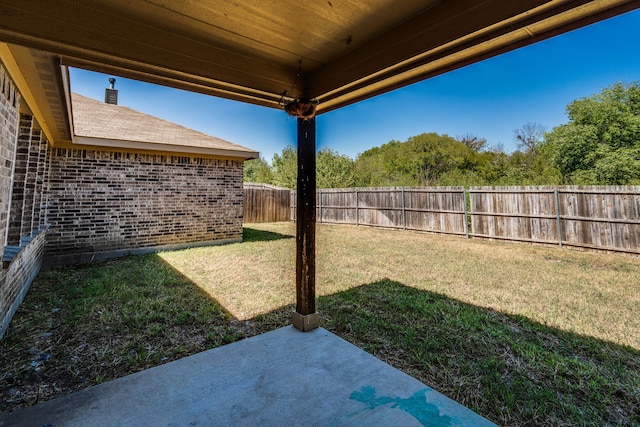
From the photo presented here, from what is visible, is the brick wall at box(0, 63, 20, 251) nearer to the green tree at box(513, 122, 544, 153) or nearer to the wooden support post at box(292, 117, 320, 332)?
the wooden support post at box(292, 117, 320, 332)

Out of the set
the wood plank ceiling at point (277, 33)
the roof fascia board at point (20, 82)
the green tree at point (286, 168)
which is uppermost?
the green tree at point (286, 168)

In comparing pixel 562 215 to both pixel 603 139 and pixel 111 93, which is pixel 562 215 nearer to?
pixel 603 139

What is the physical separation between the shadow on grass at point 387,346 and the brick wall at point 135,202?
2214 millimetres

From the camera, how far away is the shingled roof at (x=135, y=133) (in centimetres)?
608

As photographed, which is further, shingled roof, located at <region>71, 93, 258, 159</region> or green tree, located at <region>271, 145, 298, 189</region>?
green tree, located at <region>271, 145, 298, 189</region>

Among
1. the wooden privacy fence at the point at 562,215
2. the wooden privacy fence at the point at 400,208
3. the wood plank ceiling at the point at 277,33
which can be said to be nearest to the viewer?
the wood plank ceiling at the point at 277,33

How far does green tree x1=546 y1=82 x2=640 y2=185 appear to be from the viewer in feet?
48.5

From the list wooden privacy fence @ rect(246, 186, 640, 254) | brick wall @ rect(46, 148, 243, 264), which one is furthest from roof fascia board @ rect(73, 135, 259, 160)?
wooden privacy fence @ rect(246, 186, 640, 254)

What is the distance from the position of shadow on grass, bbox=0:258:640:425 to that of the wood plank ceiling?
7.42 ft

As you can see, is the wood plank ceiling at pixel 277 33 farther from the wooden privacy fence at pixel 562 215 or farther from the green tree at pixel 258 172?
the green tree at pixel 258 172

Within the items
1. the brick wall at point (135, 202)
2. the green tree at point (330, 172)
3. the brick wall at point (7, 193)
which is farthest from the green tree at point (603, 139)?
the brick wall at point (7, 193)

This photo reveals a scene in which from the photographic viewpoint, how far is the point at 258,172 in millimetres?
40562

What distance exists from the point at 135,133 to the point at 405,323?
7322 millimetres

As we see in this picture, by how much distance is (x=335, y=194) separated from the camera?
44.8 ft
